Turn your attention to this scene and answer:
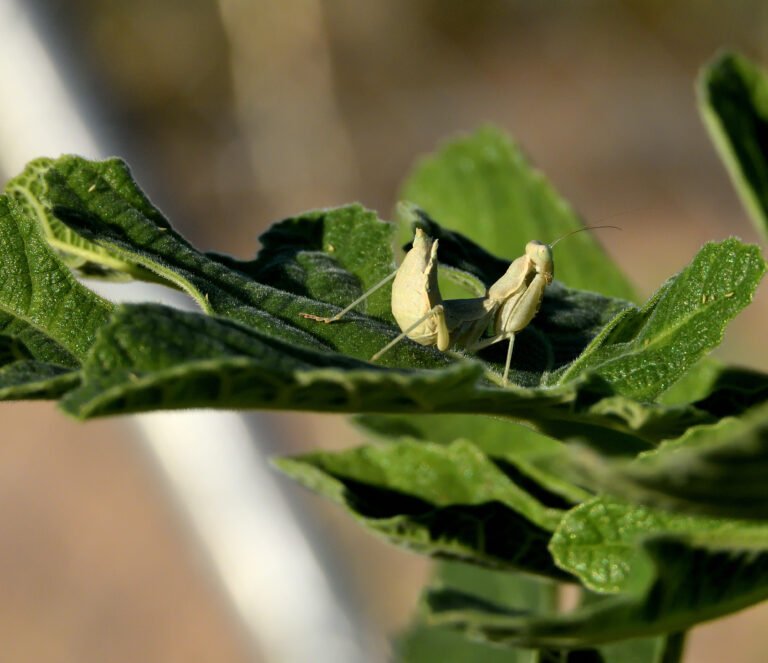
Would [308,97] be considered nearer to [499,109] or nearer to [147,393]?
[499,109]

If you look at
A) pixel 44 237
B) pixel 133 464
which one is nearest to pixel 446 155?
pixel 44 237

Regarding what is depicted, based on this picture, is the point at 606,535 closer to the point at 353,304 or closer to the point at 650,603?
the point at 650,603

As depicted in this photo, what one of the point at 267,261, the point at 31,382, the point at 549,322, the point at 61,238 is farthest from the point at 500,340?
the point at 31,382

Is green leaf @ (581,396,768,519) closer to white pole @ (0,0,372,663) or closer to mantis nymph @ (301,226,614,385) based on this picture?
mantis nymph @ (301,226,614,385)

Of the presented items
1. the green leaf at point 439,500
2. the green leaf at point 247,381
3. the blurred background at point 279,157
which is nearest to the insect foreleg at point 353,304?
the green leaf at point 439,500

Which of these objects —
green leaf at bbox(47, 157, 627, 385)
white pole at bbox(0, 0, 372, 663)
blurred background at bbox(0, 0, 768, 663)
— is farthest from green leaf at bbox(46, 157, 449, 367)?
blurred background at bbox(0, 0, 768, 663)

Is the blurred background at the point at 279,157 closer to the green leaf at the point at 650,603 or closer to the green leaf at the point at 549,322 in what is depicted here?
the green leaf at the point at 549,322
